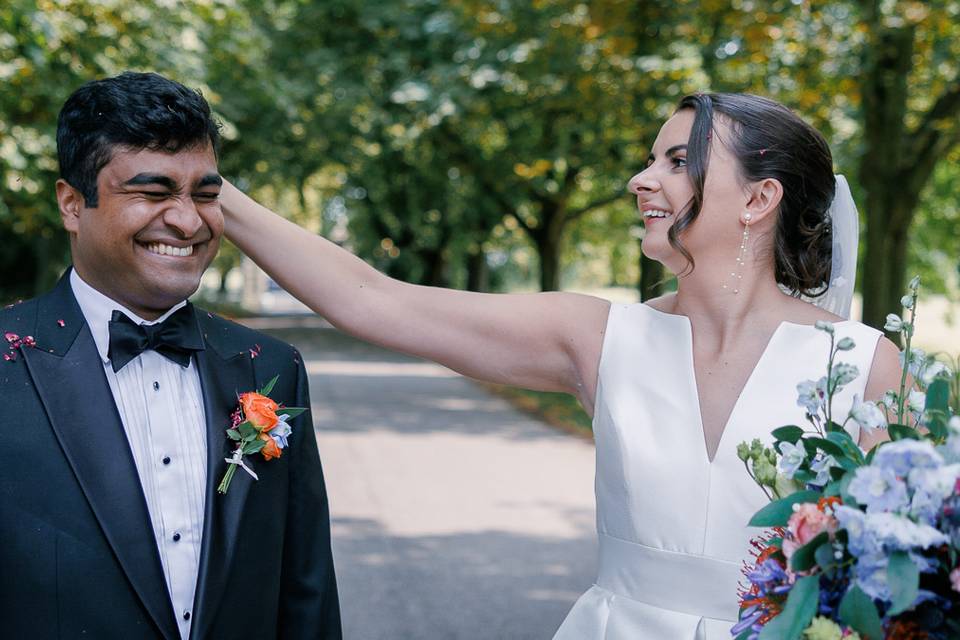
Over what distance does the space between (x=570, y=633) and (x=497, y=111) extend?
49.3 feet

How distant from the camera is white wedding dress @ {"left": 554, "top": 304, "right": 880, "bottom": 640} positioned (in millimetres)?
2381

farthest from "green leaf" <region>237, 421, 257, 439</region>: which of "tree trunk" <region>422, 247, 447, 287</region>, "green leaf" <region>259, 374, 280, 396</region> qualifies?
"tree trunk" <region>422, 247, 447, 287</region>

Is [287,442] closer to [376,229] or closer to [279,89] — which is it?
[279,89]

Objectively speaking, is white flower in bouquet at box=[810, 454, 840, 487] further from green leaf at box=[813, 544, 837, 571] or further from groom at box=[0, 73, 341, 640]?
groom at box=[0, 73, 341, 640]

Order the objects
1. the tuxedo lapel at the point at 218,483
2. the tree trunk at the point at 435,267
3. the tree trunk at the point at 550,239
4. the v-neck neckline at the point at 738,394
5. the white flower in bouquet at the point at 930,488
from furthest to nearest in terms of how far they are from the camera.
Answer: the tree trunk at the point at 435,267 → the tree trunk at the point at 550,239 → the v-neck neckline at the point at 738,394 → the tuxedo lapel at the point at 218,483 → the white flower in bouquet at the point at 930,488

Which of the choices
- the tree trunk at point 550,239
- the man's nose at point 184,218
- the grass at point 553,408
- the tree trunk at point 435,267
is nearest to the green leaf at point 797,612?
the man's nose at point 184,218

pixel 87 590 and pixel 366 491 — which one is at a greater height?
pixel 87 590

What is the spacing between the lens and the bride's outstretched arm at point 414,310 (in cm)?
256

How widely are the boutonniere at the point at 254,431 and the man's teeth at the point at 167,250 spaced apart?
0.34 meters

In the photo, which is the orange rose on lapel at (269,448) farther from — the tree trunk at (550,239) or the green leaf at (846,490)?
the tree trunk at (550,239)

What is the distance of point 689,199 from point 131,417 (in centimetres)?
134

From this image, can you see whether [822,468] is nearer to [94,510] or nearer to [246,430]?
[246,430]

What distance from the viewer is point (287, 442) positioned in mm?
2342

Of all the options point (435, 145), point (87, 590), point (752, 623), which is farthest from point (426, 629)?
point (435, 145)
